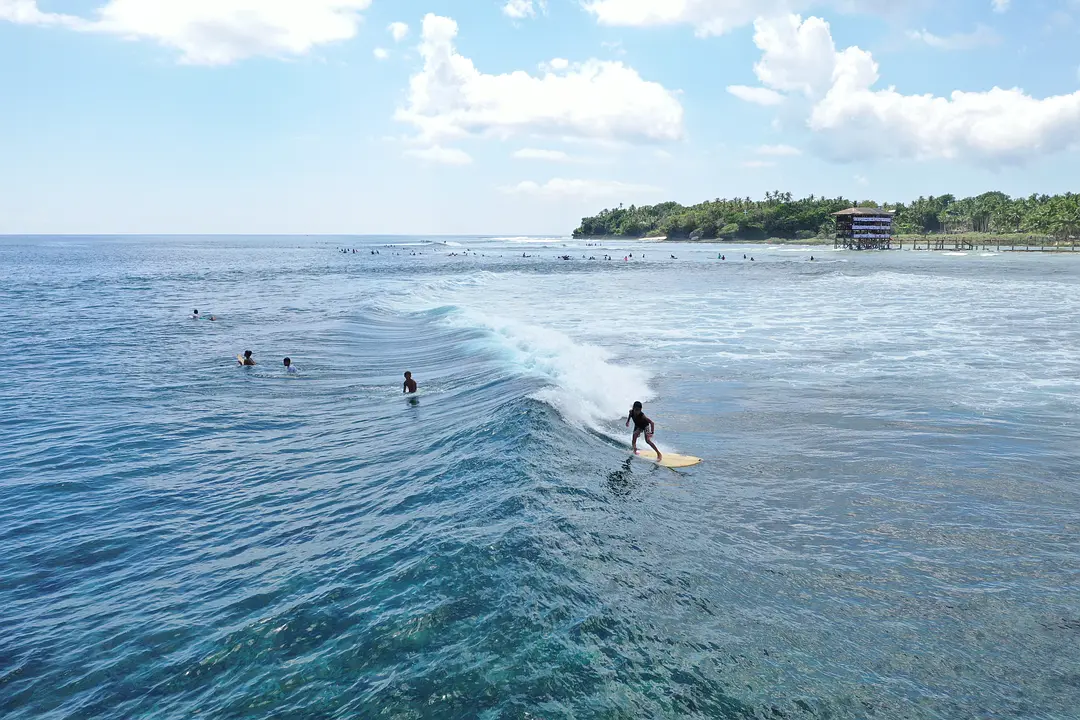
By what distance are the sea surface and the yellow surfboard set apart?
20.5 inches

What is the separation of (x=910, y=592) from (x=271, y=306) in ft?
158

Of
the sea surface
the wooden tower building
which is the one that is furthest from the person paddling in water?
the wooden tower building

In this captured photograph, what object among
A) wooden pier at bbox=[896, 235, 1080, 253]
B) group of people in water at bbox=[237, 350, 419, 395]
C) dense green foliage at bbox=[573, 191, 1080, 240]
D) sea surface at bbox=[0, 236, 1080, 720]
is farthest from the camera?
dense green foliage at bbox=[573, 191, 1080, 240]

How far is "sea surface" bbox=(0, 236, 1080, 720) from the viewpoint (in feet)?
26.0

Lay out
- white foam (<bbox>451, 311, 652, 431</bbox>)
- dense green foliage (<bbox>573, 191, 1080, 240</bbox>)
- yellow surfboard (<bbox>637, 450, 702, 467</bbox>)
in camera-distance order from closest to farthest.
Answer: yellow surfboard (<bbox>637, 450, 702, 467</bbox>)
white foam (<bbox>451, 311, 652, 431</bbox>)
dense green foliage (<bbox>573, 191, 1080, 240</bbox>)

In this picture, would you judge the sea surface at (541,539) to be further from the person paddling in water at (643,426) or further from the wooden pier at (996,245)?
the wooden pier at (996,245)

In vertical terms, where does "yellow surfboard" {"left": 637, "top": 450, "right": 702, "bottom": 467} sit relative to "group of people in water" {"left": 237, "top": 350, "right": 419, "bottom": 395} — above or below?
below

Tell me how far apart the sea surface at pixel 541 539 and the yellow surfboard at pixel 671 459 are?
0.52 m

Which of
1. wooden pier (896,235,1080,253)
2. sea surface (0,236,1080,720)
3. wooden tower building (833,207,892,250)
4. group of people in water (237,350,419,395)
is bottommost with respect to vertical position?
sea surface (0,236,1080,720)

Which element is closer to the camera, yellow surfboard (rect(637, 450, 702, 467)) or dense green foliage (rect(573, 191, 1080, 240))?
yellow surfboard (rect(637, 450, 702, 467))

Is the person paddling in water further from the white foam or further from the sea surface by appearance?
the white foam

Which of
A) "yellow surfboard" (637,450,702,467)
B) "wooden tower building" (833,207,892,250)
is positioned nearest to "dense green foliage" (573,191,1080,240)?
"wooden tower building" (833,207,892,250)

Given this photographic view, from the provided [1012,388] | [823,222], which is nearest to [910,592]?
[1012,388]

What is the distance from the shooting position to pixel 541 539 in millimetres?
11195
